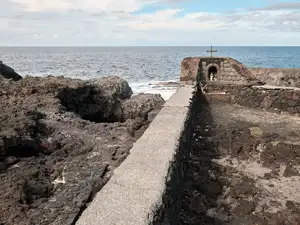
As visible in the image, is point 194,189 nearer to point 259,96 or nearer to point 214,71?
point 259,96

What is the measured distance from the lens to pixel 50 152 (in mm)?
5184

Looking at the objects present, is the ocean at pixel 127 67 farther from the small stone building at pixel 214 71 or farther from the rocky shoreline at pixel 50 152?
the rocky shoreline at pixel 50 152

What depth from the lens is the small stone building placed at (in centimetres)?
1309

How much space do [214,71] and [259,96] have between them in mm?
2268

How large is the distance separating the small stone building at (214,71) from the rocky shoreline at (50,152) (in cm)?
522

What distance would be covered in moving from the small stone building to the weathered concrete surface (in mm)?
7627

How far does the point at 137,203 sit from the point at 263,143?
18.4ft

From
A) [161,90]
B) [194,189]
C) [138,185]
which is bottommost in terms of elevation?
[161,90]

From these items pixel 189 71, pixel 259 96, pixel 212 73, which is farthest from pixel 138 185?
pixel 212 73

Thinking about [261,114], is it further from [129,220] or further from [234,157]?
[129,220]

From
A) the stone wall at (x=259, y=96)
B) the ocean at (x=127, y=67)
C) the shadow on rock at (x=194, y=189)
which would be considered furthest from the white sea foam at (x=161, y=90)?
the shadow on rock at (x=194, y=189)

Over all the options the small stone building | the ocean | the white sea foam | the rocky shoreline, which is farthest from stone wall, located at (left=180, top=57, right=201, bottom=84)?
the ocean

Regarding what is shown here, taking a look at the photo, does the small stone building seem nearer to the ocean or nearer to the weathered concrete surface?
the weathered concrete surface

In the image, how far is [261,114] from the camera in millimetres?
11258
